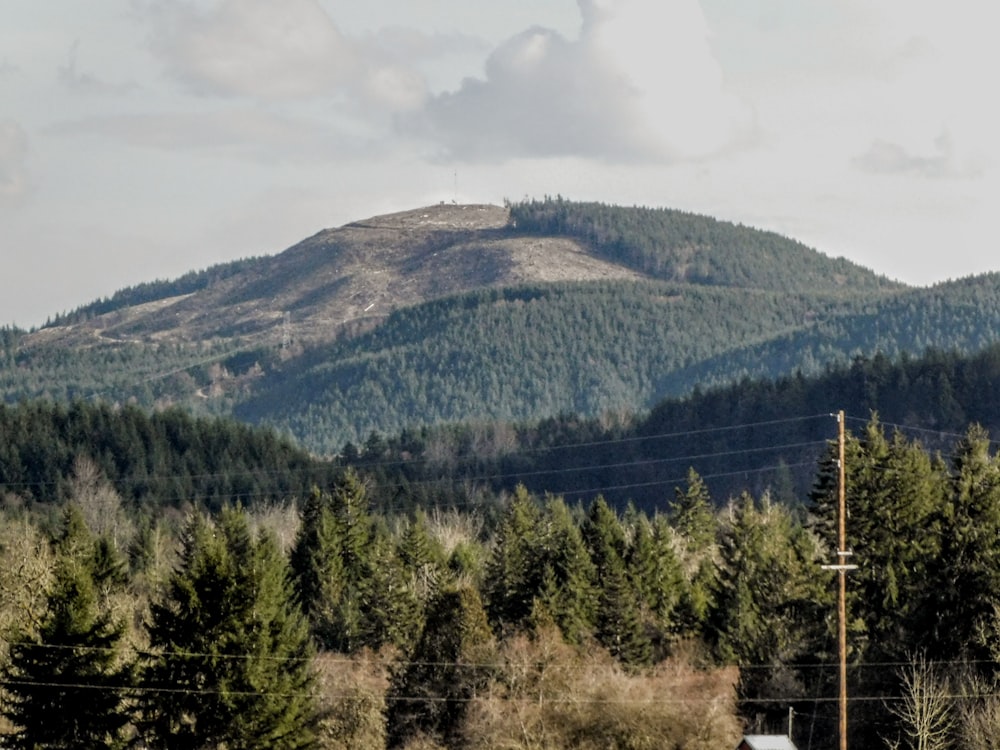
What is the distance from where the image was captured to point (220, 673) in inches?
2589

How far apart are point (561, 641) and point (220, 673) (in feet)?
59.8

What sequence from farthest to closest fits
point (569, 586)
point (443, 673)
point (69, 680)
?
point (569, 586) → point (443, 673) → point (69, 680)

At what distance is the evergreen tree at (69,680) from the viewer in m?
65.9

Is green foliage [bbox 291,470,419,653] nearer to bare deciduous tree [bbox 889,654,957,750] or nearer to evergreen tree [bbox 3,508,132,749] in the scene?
evergreen tree [bbox 3,508,132,749]

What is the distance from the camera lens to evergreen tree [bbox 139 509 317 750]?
213 feet

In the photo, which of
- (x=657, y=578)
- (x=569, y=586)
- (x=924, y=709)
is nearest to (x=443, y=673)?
(x=569, y=586)

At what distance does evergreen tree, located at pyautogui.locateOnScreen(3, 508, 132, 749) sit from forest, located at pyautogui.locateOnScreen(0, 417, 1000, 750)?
8 cm

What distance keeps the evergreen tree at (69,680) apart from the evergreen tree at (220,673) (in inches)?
51.6

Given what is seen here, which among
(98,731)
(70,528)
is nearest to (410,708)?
(98,731)

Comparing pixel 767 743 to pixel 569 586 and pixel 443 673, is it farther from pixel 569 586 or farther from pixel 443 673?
pixel 569 586

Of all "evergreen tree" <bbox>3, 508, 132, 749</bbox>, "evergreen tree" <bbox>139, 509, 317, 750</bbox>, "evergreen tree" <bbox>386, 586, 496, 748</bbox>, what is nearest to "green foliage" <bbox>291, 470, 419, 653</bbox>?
"evergreen tree" <bbox>386, 586, 496, 748</bbox>

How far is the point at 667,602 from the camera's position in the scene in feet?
324

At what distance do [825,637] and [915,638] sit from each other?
17.6 ft

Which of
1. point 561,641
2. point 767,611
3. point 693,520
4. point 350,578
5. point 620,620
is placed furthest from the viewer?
point 693,520
